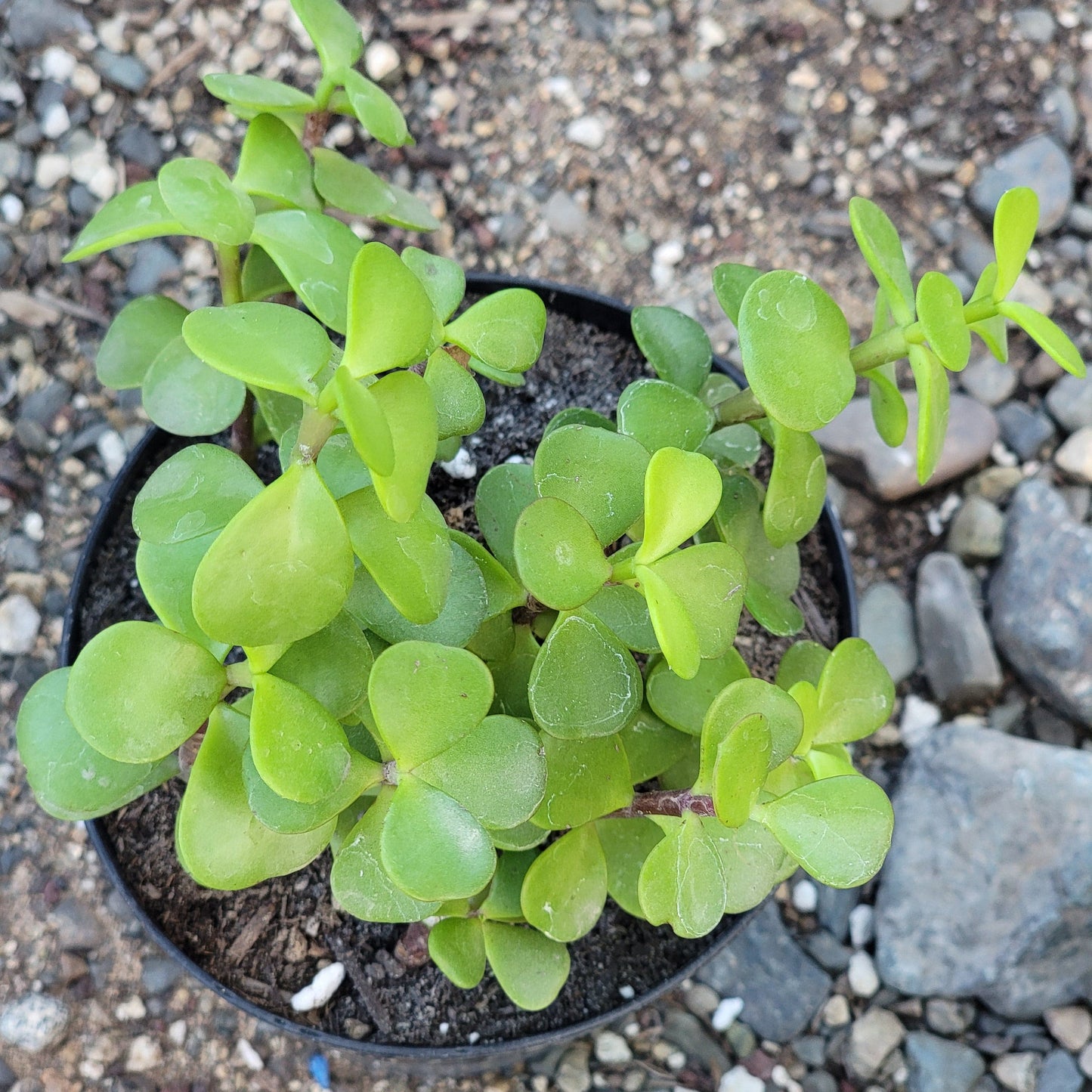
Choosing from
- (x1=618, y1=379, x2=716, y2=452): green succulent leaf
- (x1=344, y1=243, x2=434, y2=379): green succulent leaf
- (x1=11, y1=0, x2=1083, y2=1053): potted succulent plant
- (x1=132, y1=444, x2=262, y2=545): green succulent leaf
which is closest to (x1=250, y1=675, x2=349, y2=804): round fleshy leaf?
(x1=11, y1=0, x2=1083, y2=1053): potted succulent plant

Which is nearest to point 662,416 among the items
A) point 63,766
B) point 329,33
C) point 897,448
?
point 329,33

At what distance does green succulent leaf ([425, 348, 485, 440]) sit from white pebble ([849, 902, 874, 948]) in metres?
1.08

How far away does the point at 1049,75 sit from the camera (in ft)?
5.56

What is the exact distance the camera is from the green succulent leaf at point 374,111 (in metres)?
0.87

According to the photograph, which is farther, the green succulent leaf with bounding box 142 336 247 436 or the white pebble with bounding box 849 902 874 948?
the white pebble with bounding box 849 902 874 948

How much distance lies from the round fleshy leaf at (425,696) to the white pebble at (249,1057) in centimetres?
89

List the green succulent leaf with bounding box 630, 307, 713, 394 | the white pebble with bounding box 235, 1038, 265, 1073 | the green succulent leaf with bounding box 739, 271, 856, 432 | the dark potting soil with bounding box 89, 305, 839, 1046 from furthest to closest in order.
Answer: the white pebble with bounding box 235, 1038, 265, 1073 → the dark potting soil with bounding box 89, 305, 839, 1046 → the green succulent leaf with bounding box 630, 307, 713, 394 → the green succulent leaf with bounding box 739, 271, 856, 432

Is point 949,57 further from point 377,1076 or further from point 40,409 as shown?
point 377,1076

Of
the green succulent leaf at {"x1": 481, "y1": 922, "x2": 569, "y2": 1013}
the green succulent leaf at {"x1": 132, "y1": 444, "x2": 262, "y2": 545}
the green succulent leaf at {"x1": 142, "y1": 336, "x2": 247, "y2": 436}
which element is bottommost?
the green succulent leaf at {"x1": 481, "y1": 922, "x2": 569, "y2": 1013}

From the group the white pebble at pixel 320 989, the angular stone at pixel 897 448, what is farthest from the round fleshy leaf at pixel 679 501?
the angular stone at pixel 897 448

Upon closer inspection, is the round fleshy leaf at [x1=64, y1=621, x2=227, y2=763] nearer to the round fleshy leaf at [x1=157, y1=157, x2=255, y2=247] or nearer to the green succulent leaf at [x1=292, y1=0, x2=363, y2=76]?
the round fleshy leaf at [x1=157, y1=157, x2=255, y2=247]

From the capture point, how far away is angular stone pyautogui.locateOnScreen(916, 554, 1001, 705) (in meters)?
1.52

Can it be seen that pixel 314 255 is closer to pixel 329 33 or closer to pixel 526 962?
pixel 329 33

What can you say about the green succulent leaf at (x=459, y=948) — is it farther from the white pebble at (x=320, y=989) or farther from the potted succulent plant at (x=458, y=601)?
the white pebble at (x=320, y=989)
